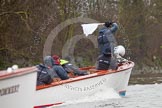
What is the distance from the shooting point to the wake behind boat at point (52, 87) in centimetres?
1105

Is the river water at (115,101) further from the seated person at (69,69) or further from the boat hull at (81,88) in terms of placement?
the seated person at (69,69)

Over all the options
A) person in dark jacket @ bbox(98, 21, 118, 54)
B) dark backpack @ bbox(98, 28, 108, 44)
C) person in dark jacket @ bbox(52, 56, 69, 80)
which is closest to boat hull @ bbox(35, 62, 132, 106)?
person in dark jacket @ bbox(52, 56, 69, 80)

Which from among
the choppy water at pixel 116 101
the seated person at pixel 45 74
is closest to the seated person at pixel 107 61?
the choppy water at pixel 116 101

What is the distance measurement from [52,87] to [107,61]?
3103 millimetres

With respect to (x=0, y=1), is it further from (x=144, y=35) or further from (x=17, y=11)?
(x=144, y=35)

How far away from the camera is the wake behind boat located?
36.3ft

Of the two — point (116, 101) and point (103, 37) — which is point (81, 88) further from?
point (103, 37)

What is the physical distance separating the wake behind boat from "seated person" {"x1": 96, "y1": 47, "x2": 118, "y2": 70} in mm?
270

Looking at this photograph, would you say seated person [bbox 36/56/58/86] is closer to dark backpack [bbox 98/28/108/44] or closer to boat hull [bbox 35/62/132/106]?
boat hull [bbox 35/62/132/106]

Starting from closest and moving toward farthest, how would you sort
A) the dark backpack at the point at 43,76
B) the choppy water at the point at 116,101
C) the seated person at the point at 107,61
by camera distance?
the choppy water at the point at 116,101 < the dark backpack at the point at 43,76 < the seated person at the point at 107,61

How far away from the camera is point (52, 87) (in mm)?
14586

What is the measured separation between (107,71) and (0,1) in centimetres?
1236

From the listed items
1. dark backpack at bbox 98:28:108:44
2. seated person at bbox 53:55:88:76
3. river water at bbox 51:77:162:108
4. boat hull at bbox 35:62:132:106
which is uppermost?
dark backpack at bbox 98:28:108:44

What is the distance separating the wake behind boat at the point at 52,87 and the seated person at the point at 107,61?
270 millimetres
